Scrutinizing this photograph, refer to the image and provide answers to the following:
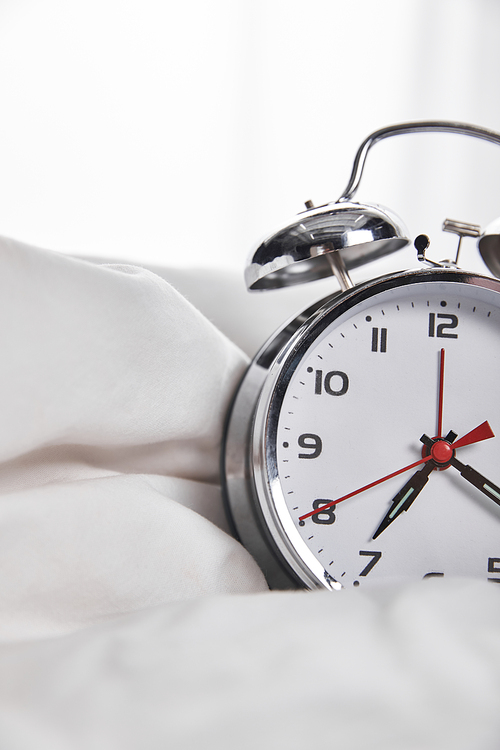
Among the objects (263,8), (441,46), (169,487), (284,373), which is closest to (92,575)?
(169,487)

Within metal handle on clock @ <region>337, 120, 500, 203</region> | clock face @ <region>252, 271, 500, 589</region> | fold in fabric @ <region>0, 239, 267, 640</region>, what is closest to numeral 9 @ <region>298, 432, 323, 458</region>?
clock face @ <region>252, 271, 500, 589</region>

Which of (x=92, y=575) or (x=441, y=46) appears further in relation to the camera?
(x=441, y=46)

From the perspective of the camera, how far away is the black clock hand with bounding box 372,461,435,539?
1.96 feet

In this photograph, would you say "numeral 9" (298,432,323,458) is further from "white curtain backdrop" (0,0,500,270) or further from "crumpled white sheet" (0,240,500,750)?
"white curtain backdrop" (0,0,500,270)

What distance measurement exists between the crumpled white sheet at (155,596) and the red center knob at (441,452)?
0.21 m

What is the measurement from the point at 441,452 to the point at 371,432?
7cm

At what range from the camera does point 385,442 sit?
0.61 metres

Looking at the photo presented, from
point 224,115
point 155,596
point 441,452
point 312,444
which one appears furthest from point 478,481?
point 224,115

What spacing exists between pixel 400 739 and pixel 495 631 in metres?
0.09

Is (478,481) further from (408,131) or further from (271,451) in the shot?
(408,131)

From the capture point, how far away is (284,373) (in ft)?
1.95

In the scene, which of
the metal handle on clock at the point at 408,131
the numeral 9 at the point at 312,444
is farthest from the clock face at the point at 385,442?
the metal handle on clock at the point at 408,131

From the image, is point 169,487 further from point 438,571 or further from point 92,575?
point 438,571

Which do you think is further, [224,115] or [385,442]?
[224,115]
